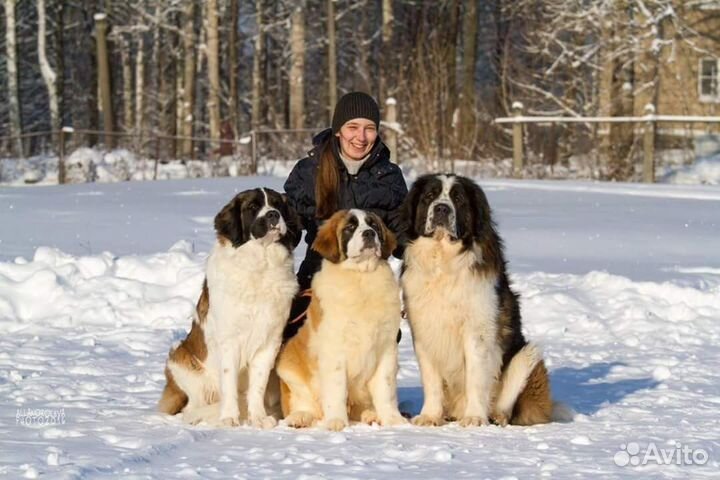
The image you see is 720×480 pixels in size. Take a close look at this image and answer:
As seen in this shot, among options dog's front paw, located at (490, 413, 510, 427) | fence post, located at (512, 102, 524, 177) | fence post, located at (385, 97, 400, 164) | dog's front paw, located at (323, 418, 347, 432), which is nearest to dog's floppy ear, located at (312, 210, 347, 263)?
dog's front paw, located at (323, 418, 347, 432)

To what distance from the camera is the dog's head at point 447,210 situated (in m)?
5.91

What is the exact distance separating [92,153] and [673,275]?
16834 mm

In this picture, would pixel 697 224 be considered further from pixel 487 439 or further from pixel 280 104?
pixel 280 104

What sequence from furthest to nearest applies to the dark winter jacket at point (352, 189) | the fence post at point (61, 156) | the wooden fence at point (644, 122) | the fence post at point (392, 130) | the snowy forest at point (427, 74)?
the snowy forest at point (427, 74) < the fence post at point (392, 130) < the fence post at point (61, 156) < the wooden fence at point (644, 122) < the dark winter jacket at point (352, 189)

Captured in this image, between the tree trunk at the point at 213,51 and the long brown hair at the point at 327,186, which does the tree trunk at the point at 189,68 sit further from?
the long brown hair at the point at 327,186

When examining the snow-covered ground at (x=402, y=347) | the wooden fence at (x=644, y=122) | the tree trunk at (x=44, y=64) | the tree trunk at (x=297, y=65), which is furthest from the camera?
the tree trunk at (x=44, y=64)

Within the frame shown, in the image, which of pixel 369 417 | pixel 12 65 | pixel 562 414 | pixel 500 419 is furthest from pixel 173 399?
pixel 12 65

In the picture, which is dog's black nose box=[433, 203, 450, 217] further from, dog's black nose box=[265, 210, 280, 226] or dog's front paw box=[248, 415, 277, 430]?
dog's front paw box=[248, 415, 277, 430]

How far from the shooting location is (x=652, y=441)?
18.0 ft

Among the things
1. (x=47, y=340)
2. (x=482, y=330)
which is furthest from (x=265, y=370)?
(x=47, y=340)

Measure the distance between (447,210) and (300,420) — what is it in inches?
54.1

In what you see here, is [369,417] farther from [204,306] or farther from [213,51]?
[213,51]

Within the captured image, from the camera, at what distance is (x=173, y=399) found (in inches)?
246

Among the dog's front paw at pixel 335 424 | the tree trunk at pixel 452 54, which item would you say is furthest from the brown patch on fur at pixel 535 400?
the tree trunk at pixel 452 54
